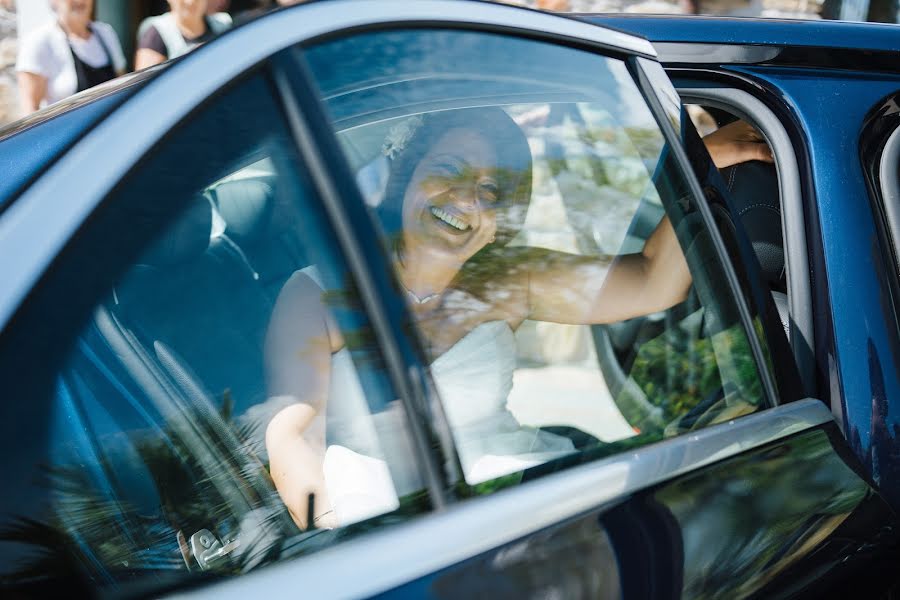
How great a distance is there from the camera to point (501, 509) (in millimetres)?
1066

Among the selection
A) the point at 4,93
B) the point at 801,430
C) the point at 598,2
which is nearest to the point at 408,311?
the point at 801,430

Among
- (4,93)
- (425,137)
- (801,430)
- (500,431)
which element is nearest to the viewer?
(500,431)

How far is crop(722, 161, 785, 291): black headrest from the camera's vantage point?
231 centimetres

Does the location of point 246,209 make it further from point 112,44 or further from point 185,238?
point 112,44

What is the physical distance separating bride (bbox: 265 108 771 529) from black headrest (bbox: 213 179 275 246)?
0.07 metres

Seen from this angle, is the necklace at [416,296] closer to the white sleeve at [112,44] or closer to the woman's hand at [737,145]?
the woman's hand at [737,145]

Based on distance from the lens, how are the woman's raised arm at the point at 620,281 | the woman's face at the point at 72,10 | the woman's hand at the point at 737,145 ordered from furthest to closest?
the woman's face at the point at 72,10 → the woman's hand at the point at 737,145 → the woman's raised arm at the point at 620,281

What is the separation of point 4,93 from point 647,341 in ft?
14.2

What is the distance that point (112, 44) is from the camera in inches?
163

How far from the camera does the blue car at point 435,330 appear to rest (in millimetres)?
892

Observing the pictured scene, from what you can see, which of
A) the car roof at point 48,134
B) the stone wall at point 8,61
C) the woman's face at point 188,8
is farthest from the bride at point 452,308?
the stone wall at point 8,61

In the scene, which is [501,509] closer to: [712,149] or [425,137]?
[425,137]

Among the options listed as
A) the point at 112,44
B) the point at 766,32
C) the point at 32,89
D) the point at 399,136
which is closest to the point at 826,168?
the point at 766,32

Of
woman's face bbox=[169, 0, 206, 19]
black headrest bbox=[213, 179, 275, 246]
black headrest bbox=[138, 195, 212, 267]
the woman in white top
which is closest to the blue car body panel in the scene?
black headrest bbox=[213, 179, 275, 246]
